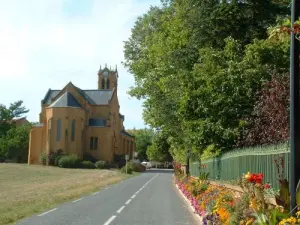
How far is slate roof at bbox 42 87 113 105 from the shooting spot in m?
103

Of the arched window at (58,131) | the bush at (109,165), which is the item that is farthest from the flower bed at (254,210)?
the bush at (109,165)

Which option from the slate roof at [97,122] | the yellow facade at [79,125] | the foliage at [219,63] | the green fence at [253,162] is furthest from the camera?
the slate roof at [97,122]

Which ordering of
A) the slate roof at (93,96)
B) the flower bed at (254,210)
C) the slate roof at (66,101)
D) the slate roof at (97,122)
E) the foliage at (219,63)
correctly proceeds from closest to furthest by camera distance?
the flower bed at (254,210)
the foliage at (219,63)
the slate roof at (66,101)
the slate roof at (97,122)
the slate roof at (93,96)

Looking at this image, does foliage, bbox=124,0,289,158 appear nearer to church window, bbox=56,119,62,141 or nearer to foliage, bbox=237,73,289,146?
foliage, bbox=237,73,289,146

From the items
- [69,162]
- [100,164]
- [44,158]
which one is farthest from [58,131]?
[100,164]

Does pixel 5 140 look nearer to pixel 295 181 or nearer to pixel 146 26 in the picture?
pixel 146 26

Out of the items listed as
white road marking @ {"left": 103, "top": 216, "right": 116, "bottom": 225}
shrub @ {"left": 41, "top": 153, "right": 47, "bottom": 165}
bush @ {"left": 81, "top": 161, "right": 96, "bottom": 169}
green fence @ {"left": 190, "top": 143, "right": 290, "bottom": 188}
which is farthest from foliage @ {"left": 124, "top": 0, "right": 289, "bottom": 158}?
shrub @ {"left": 41, "top": 153, "right": 47, "bottom": 165}

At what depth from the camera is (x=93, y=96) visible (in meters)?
106

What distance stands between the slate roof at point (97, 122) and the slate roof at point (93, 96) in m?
4.35

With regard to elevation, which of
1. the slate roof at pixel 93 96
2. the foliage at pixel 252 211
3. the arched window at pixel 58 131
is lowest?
the foliage at pixel 252 211

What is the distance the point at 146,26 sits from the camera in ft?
126

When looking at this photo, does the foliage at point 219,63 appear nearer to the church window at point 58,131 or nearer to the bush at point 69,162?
the bush at point 69,162

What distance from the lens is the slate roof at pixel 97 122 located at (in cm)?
9881

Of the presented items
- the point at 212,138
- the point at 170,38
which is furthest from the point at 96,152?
the point at 212,138
